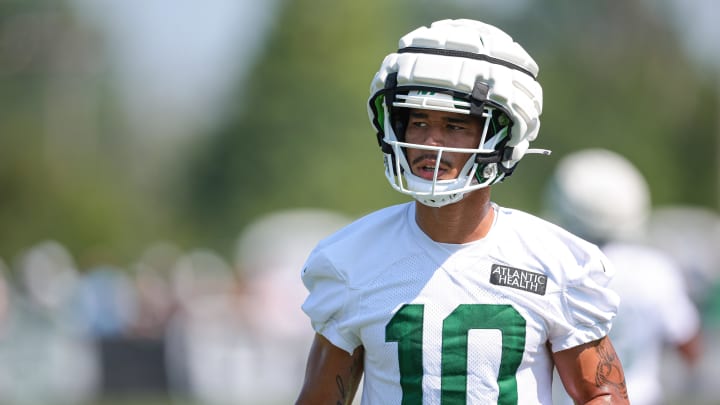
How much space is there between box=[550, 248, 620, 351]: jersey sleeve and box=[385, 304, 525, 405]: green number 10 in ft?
0.41

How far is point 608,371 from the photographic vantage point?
3553 mm

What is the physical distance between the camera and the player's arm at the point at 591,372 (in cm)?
352

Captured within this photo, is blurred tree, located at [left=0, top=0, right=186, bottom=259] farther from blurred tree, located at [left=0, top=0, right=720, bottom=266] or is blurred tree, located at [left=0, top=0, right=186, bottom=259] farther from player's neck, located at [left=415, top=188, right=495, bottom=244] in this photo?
player's neck, located at [left=415, top=188, right=495, bottom=244]

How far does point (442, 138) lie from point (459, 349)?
626 millimetres

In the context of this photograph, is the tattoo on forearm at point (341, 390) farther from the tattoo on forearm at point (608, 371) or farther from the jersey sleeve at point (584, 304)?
the tattoo on forearm at point (608, 371)

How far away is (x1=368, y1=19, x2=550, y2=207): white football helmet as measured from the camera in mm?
3408

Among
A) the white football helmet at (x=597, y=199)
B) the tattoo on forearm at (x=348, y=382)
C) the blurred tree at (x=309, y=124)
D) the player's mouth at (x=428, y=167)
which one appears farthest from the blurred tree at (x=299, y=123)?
the player's mouth at (x=428, y=167)

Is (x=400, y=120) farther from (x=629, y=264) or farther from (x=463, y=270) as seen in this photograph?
(x=629, y=264)

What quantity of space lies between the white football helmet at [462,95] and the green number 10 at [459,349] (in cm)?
35

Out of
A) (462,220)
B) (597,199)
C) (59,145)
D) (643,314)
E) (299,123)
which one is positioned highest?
(462,220)

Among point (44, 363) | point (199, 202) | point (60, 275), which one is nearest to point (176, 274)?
point (60, 275)

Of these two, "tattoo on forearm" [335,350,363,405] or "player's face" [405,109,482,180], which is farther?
"tattoo on forearm" [335,350,363,405]

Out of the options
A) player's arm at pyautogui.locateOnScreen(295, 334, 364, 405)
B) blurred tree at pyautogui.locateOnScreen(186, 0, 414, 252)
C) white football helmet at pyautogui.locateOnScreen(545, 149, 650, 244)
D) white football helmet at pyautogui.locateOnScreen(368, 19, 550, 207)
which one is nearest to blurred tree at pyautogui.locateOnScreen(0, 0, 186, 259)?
blurred tree at pyautogui.locateOnScreen(186, 0, 414, 252)

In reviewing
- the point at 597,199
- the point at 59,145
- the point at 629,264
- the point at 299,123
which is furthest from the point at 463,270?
the point at 59,145
